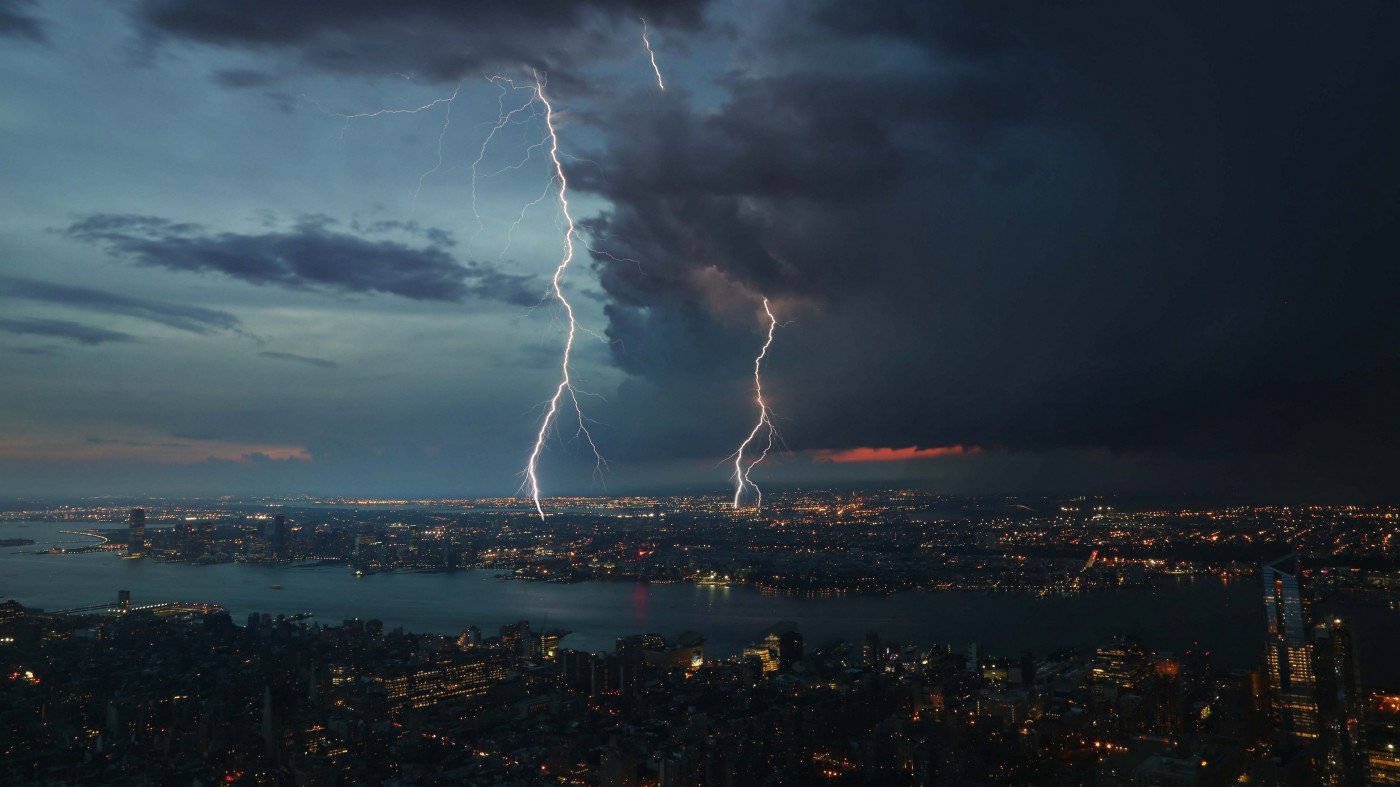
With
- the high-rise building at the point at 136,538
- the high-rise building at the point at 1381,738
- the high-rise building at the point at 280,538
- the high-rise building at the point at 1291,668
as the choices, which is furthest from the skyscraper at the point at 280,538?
the high-rise building at the point at 1381,738

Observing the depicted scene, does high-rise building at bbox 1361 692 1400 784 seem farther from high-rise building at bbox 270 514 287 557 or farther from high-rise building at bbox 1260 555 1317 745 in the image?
high-rise building at bbox 270 514 287 557

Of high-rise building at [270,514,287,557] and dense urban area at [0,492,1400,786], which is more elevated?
high-rise building at [270,514,287,557]

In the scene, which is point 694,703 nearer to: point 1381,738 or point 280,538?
point 1381,738

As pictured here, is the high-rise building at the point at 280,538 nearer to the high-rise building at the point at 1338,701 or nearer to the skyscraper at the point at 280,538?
the skyscraper at the point at 280,538

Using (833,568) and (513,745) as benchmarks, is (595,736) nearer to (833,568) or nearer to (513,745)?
(513,745)

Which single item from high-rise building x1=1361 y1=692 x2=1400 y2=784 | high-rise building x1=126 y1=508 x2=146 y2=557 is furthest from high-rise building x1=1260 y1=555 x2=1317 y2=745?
high-rise building x1=126 y1=508 x2=146 y2=557

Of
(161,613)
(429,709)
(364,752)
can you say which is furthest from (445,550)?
(364,752)
